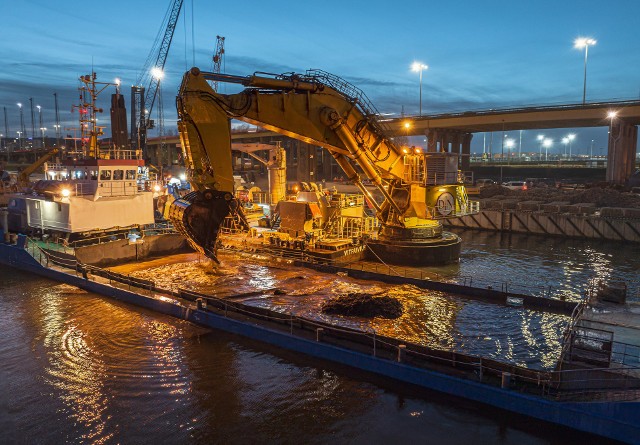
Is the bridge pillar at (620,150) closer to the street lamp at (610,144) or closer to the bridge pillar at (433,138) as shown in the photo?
the street lamp at (610,144)

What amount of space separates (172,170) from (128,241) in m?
46.6

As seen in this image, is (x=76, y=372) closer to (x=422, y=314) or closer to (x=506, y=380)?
(x=422, y=314)

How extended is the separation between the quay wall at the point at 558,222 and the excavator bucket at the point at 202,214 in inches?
917

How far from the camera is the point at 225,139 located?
1759 centimetres

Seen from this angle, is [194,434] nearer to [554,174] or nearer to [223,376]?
[223,376]

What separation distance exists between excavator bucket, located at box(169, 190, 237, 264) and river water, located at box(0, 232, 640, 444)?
121 inches

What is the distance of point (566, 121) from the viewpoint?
61.8 meters

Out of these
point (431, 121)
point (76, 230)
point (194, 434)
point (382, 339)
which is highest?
point (431, 121)

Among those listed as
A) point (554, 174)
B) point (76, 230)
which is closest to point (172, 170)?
point (76, 230)

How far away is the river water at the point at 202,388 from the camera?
32.1 feet

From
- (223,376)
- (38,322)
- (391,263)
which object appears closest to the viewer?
(223,376)

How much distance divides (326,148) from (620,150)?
161ft

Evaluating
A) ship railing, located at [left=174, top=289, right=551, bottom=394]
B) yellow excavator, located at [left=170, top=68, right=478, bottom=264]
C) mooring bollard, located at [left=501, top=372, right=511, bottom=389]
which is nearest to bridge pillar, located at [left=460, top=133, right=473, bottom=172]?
yellow excavator, located at [left=170, top=68, right=478, bottom=264]

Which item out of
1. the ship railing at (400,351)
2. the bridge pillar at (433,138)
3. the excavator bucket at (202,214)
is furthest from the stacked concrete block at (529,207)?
the excavator bucket at (202,214)
